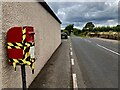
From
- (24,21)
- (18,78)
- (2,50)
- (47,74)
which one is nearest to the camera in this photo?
(2,50)

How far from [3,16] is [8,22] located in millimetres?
299

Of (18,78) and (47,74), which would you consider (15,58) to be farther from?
(47,74)

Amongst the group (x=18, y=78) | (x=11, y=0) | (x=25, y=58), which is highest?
(x=11, y=0)

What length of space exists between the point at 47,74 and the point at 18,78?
2.99 meters

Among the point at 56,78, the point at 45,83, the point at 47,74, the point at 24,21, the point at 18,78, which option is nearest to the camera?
the point at 18,78

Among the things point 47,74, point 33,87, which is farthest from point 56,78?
→ point 33,87

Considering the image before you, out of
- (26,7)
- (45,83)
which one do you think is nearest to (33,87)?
(45,83)

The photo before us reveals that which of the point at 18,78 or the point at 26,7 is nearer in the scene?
the point at 18,78

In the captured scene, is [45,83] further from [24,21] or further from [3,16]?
[3,16]

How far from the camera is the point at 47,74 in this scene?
350 inches

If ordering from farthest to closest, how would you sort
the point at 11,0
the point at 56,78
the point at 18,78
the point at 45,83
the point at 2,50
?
the point at 56,78 → the point at 45,83 → the point at 18,78 → the point at 11,0 → the point at 2,50

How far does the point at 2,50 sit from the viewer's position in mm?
4855

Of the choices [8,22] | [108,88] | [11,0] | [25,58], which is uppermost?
[11,0]

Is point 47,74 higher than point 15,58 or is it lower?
lower
